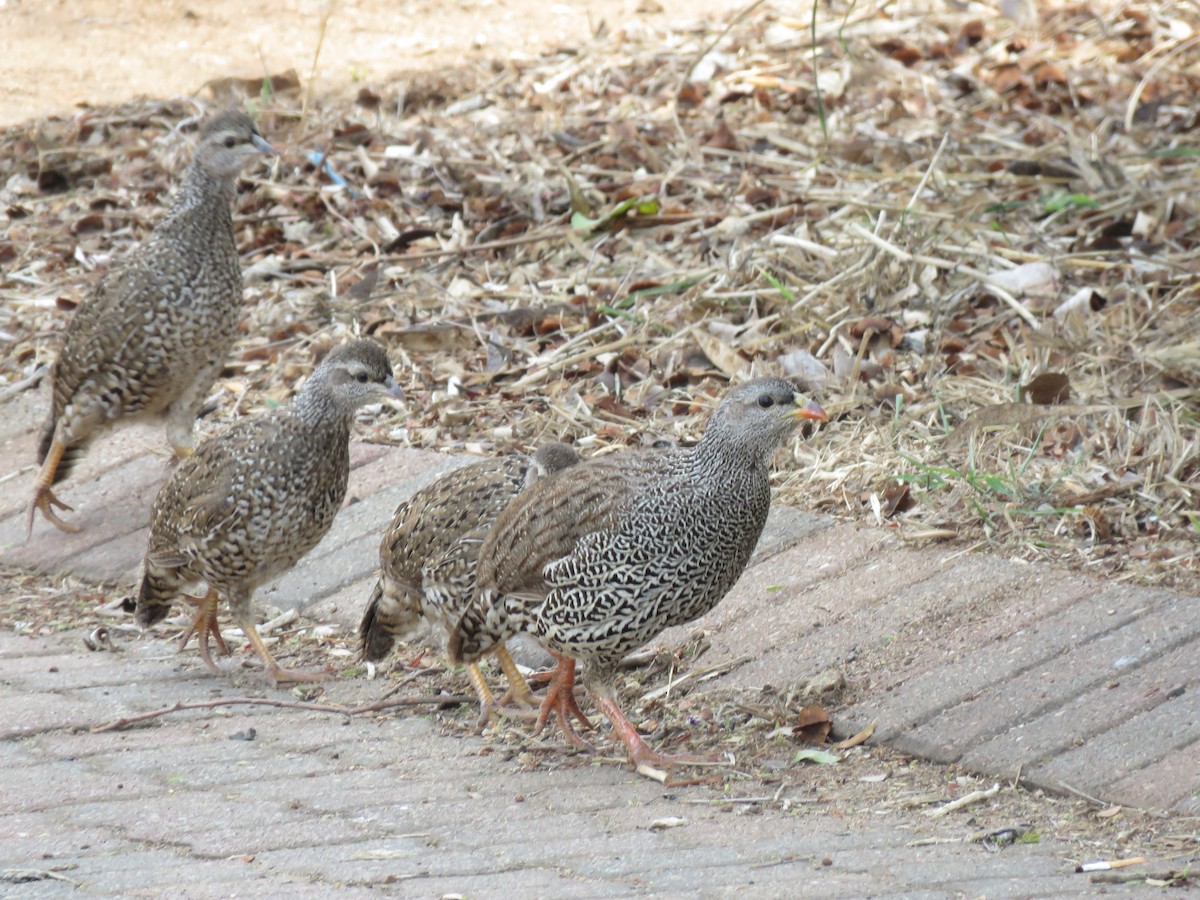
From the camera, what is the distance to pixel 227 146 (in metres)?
6.42

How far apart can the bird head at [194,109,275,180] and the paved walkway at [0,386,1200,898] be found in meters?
1.92

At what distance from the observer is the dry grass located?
527 cm

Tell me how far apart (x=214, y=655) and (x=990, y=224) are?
346 cm

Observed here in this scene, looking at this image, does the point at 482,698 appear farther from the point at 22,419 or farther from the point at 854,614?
the point at 22,419

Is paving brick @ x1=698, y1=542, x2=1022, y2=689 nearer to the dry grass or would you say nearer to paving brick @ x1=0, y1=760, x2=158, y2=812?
the dry grass

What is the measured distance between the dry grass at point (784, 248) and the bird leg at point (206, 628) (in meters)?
1.09

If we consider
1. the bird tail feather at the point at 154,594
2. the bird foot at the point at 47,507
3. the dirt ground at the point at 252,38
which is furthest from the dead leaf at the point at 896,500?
the dirt ground at the point at 252,38

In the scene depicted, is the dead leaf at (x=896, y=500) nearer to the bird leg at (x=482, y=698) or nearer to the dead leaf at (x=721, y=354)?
the dead leaf at (x=721, y=354)

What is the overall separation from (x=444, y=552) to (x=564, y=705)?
556 mm

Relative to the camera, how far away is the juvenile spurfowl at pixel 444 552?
4.64 meters

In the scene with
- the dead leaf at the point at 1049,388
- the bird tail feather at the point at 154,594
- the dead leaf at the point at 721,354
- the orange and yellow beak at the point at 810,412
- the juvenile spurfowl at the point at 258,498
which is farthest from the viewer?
the dead leaf at the point at 721,354

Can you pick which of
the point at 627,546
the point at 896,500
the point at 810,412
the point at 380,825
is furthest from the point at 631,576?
the point at 896,500

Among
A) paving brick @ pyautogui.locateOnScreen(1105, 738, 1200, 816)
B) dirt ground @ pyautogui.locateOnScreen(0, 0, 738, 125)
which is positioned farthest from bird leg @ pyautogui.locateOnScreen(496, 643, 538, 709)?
dirt ground @ pyautogui.locateOnScreen(0, 0, 738, 125)

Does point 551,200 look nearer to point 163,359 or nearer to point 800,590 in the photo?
point 163,359
